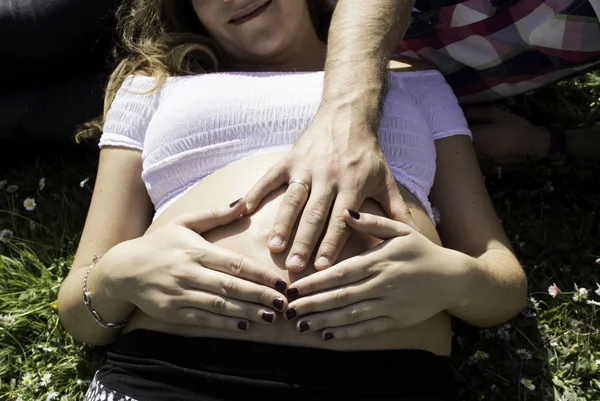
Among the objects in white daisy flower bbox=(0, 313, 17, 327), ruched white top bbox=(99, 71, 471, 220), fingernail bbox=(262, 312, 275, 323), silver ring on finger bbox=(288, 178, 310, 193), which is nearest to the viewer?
fingernail bbox=(262, 312, 275, 323)

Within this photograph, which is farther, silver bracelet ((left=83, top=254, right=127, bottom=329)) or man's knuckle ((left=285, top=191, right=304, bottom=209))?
silver bracelet ((left=83, top=254, right=127, bottom=329))

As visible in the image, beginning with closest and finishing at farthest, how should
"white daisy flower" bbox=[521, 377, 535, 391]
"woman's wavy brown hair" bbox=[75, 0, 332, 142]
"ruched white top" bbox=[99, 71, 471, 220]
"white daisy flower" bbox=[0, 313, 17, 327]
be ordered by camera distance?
"ruched white top" bbox=[99, 71, 471, 220]
"white daisy flower" bbox=[521, 377, 535, 391]
"woman's wavy brown hair" bbox=[75, 0, 332, 142]
"white daisy flower" bbox=[0, 313, 17, 327]

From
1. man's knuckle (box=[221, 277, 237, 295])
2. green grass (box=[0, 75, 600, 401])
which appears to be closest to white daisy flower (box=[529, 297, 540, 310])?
green grass (box=[0, 75, 600, 401])

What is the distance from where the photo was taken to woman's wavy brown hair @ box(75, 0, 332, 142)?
A: 236cm

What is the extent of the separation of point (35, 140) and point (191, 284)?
137 cm

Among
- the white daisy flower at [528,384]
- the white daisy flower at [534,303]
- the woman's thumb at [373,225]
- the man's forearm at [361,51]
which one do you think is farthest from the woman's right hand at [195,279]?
the white daisy flower at [534,303]

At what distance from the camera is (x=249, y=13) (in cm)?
227

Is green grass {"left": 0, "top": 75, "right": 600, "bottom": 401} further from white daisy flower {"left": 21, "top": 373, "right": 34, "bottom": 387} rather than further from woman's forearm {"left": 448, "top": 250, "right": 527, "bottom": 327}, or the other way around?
woman's forearm {"left": 448, "top": 250, "right": 527, "bottom": 327}

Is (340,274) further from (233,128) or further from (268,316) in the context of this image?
(233,128)

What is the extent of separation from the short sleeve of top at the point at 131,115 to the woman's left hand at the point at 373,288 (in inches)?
33.0

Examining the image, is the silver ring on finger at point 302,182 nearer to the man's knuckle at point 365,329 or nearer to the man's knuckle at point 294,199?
the man's knuckle at point 294,199

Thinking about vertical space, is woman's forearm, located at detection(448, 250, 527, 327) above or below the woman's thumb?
below

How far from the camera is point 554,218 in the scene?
105 inches

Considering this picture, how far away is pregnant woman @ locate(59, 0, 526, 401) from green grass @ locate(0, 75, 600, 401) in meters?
0.35
